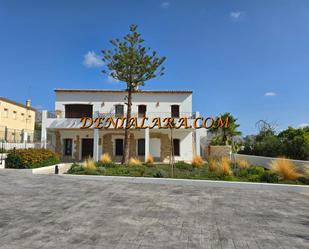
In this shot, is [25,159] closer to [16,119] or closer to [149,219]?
[149,219]

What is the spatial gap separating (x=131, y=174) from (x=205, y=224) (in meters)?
6.60

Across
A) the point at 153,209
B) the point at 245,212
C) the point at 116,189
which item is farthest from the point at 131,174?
the point at 245,212

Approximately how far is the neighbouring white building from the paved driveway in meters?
12.1

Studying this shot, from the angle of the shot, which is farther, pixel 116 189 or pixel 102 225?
pixel 116 189

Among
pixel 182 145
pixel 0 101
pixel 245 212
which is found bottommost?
pixel 245 212

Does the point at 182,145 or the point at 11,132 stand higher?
the point at 11,132

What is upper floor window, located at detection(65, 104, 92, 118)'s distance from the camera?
66.5 ft

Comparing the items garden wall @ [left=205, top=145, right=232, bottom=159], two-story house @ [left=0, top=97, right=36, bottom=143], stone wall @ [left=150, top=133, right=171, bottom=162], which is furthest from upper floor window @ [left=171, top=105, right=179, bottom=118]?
two-story house @ [left=0, top=97, right=36, bottom=143]

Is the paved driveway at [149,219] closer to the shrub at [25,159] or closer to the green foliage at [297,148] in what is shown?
the shrub at [25,159]

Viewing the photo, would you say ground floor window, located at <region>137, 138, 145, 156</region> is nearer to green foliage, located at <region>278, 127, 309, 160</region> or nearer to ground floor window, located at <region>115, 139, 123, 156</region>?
ground floor window, located at <region>115, 139, 123, 156</region>

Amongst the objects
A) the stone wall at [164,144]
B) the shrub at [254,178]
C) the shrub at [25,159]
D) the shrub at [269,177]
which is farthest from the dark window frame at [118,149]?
the shrub at [269,177]

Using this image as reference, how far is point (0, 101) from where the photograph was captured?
26.7m

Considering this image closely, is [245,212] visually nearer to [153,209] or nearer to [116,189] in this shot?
[153,209]

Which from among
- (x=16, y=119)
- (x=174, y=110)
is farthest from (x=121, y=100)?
(x=16, y=119)
